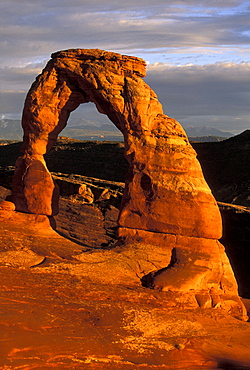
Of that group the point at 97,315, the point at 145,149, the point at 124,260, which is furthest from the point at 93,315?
the point at 145,149

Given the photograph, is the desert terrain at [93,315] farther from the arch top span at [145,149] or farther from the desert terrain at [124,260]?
the arch top span at [145,149]

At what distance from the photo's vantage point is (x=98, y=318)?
10438mm

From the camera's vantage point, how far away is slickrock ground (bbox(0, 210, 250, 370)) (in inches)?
352

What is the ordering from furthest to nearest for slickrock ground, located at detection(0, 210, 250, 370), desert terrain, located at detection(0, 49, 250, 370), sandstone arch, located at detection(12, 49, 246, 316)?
1. sandstone arch, located at detection(12, 49, 246, 316)
2. desert terrain, located at detection(0, 49, 250, 370)
3. slickrock ground, located at detection(0, 210, 250, 370)

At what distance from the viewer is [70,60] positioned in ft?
50.1

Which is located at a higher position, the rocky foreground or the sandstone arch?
the sandstone arch

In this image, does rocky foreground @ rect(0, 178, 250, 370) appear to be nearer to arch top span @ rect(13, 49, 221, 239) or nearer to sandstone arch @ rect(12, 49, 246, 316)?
sandstone arch @ rect(12, 49, 246, 316)

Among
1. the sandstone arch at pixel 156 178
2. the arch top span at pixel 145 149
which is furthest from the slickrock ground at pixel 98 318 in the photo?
the arch top span at pixel 145 149

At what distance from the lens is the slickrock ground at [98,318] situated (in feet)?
29.3

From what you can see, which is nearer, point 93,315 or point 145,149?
A: point 93,315

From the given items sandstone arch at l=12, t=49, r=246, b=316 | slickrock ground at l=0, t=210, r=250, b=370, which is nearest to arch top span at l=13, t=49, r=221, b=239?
sandstone arch at l=12, t=49, r=246, b=316

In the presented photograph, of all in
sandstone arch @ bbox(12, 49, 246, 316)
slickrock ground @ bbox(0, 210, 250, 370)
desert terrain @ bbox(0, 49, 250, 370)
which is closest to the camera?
slickrock ground @ bbox(0, 210, 250, 370)

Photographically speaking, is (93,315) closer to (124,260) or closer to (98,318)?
(98,318)

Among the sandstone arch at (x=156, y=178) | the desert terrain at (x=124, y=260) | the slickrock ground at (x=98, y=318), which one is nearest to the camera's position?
the slickrock ground at (x=98, y=318)
